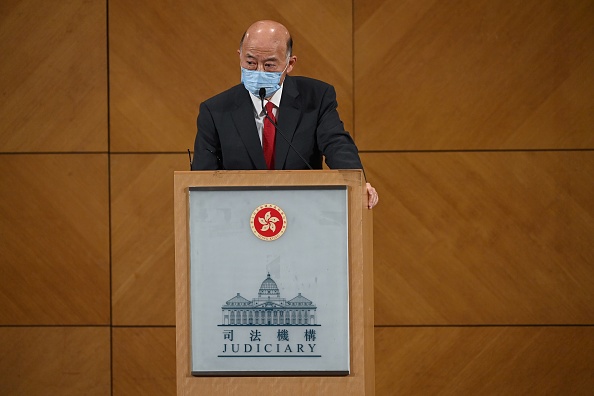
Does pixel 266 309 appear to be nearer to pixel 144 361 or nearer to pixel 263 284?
pixel 263 284

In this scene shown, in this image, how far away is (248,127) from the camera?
2.96 metres

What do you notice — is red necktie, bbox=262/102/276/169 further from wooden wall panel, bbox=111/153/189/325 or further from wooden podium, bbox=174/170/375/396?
wooden wall panel, bbox=111/153/189/325

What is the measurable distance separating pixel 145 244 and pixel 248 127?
1829 millimetres

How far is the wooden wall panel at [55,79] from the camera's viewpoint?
467 cm

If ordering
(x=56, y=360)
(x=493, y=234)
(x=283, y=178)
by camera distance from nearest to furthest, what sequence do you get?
(x=283, y=178), (x=493, y=234), (x=56, y=360)

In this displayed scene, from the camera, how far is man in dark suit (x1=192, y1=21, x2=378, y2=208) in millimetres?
2939

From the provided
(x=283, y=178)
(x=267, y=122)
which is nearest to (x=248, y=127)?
(x=267, y=122)

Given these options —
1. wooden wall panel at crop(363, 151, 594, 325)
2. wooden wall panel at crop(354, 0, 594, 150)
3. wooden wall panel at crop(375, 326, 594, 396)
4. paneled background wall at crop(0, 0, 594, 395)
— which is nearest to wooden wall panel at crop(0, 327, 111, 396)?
paneled background wall at crop(0, 0, 594, 395)

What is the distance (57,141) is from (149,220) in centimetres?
58

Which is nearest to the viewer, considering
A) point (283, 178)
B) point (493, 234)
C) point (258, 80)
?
point (283, 178)

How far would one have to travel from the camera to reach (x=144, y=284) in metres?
4.64

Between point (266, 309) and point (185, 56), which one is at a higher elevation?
point (185, 56)

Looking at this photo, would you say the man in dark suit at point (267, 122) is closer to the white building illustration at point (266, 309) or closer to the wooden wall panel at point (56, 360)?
the white building illustration at point (266, 309)

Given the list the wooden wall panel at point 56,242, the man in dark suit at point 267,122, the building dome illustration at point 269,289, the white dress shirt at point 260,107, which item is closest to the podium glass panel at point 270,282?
the building dome illustration at point 269,289
